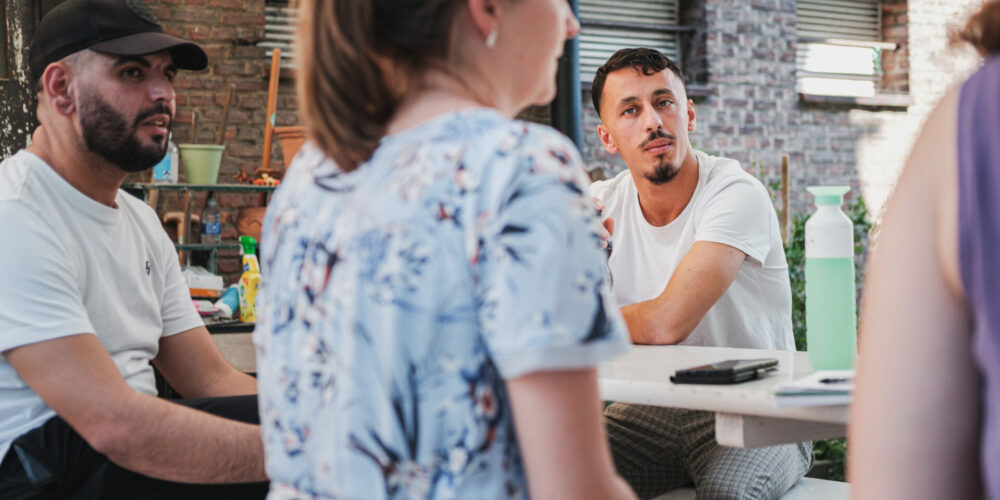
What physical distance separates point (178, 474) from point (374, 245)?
93 cm

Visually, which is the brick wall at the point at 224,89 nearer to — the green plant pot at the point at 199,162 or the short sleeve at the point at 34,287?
the green plant pot at the point at 199,162

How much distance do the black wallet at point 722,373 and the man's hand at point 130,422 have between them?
0.67 meters

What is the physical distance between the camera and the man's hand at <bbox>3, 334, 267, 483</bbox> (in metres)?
1.43

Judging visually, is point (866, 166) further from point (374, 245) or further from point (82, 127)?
point (374, 245)

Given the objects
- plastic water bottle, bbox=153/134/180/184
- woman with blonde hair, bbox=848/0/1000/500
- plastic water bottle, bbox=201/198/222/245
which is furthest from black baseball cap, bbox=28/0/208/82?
plastic water bottle, bbox=201/198/222/245

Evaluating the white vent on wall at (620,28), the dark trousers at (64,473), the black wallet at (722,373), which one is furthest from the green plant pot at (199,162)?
the black wallet at (722,373)

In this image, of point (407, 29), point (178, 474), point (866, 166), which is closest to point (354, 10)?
point (407, 29)

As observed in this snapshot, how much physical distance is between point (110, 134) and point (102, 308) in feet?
1.06

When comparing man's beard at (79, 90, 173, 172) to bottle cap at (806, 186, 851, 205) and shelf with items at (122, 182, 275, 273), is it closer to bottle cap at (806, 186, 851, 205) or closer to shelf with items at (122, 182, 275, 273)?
bottle cap at (806, 186, 851, 205)

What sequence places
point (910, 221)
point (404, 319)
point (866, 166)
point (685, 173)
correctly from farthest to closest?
point (866, 166) → point (685, 173) → point (404, 319) → point (910, 221)

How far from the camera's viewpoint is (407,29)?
771 mm

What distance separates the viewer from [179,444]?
1453 millimetres

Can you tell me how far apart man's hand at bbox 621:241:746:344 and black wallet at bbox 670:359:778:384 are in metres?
0.56

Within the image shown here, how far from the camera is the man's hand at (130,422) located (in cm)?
143
